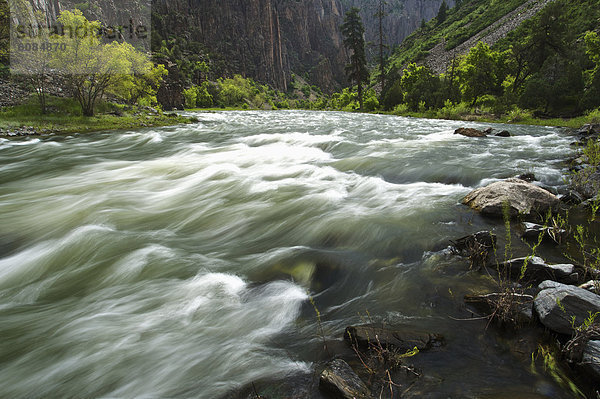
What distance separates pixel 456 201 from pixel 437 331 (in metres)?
4.65

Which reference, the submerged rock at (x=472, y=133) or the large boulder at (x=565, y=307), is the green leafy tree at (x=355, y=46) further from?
the large boulder at (x=565, y=307)

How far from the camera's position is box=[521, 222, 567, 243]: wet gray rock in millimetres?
4694

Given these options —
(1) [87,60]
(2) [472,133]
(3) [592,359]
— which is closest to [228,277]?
(3) [592,359]

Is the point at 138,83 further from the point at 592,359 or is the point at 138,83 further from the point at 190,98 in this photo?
the point at 592,359

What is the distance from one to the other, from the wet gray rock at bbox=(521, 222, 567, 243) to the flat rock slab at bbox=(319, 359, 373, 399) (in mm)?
4144

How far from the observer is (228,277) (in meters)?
4.41

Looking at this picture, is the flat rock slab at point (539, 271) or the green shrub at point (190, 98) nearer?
the flat rock slab at point (539, 271)

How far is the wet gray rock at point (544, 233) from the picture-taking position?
15.4ft

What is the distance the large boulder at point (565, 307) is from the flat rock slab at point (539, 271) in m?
0.50

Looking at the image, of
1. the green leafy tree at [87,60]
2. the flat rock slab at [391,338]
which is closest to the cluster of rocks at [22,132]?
the green leafy tree at [87,60]

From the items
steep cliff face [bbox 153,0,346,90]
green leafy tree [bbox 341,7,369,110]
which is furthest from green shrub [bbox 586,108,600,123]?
steep cliff face [bbox 153,0,346,90]

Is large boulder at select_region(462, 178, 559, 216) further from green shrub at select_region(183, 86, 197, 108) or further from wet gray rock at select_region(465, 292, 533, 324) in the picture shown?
green shrub at select_region(183, 86, 197, 108)

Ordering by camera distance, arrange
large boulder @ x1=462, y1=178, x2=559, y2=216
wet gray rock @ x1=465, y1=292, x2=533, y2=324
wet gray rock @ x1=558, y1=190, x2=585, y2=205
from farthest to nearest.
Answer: wet gray rock @ x1=558, y1=190, x2=585, y2=205, large boulder @ x1=462, y1=178, x2=559, y2=216, wet gray rock @ x1=465, y1=292, x2=533, y2=324

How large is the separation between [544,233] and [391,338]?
3788 mm
